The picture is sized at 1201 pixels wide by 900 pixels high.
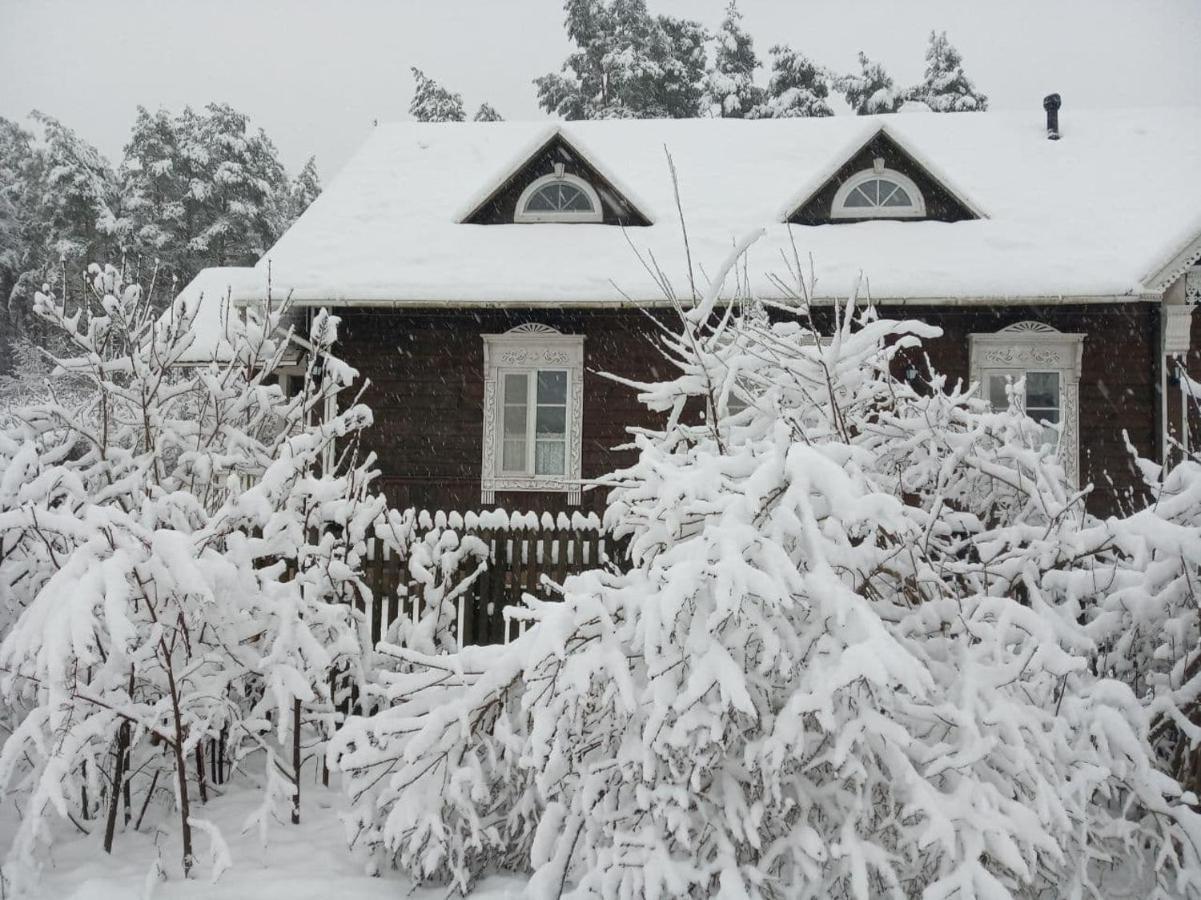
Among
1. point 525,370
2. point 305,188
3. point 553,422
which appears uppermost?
point 305,188

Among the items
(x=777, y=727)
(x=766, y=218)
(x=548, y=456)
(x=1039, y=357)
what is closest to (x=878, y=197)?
(x=766, y=218)

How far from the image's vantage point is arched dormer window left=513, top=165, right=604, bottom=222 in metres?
13.0

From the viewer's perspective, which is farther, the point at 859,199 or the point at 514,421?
the point at 859,199

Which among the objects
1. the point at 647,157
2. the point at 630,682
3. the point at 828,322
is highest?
the point at 647,157

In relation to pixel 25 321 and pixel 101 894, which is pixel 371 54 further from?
pixel 101 894

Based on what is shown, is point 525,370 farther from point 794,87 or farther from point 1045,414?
point 794,87

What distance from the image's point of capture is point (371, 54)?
142625 mm

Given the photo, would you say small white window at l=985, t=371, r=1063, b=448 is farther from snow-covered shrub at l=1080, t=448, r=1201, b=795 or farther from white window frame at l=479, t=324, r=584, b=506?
snow-covered shrub at l=1080, t=448, r=1201, b=795

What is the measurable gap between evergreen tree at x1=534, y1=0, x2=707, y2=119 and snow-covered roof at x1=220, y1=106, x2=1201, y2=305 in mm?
17833

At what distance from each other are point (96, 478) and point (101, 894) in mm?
2237

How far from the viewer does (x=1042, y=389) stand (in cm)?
1191

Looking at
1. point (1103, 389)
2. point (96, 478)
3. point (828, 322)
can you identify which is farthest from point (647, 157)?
point (96, 478)

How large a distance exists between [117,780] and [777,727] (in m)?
2.89

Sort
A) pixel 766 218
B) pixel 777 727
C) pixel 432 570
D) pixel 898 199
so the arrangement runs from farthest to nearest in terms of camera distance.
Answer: pixel 766 218
pixel 898 199
pixel 432 570
pixel 777 727
